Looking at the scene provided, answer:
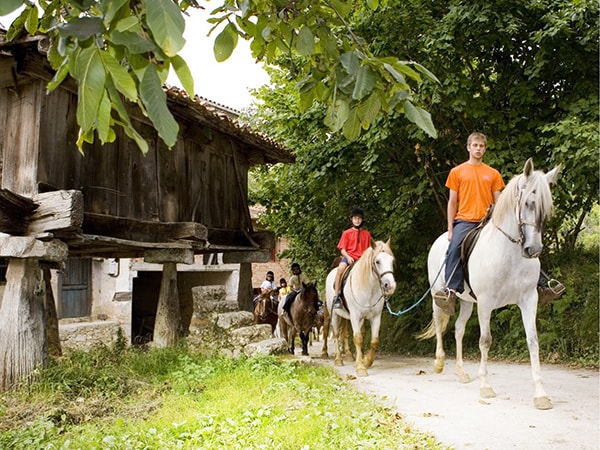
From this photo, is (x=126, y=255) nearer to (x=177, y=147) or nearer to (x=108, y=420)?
(x=177, y=147)

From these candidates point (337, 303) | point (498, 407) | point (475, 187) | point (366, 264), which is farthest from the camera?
point (337, 303)

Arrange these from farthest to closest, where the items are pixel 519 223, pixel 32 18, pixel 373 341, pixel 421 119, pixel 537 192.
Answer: pixel 373 341, pixel 519 223, pixel 537 192, pixel 32 18, pixel 421 119

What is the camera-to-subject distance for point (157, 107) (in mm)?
1707

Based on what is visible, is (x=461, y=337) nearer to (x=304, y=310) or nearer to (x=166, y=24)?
(x=304, y=310)

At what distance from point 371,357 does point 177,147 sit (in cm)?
534

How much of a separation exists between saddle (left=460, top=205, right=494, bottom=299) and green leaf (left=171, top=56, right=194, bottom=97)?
5.28 meters

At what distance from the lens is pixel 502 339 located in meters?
10.6

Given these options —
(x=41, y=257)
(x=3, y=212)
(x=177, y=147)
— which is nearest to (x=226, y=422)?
(x=41, y=257)

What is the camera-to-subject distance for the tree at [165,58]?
168 centimetres

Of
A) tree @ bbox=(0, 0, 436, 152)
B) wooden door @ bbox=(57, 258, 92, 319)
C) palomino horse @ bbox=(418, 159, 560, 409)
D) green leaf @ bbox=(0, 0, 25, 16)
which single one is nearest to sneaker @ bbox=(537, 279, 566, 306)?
palomino horse @ bbox=(418, 159, 560, 409)

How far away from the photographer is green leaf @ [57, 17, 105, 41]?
1729mm

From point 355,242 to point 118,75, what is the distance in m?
8.34

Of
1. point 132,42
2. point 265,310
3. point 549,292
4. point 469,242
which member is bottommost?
point 265,310

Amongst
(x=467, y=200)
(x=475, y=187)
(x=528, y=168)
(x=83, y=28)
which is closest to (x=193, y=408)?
(x=467, y=200)
